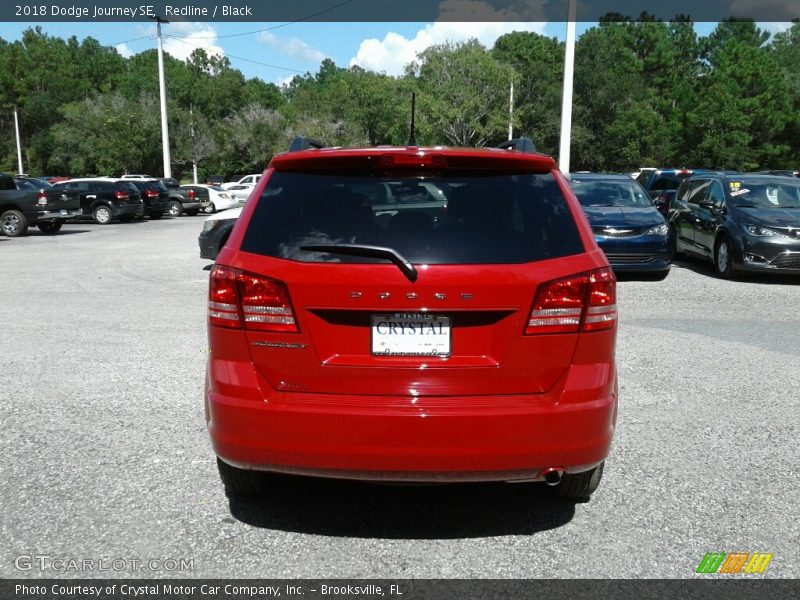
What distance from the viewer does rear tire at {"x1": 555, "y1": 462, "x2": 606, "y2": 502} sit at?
3.77m

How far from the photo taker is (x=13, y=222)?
2195 cm

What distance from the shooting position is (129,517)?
12.2 ft

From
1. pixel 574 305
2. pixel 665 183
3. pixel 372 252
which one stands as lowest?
pixel 665 183

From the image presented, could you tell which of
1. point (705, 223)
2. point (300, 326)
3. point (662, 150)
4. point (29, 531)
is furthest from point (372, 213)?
point (662, 150)

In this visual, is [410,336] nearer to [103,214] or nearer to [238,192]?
[103,214]

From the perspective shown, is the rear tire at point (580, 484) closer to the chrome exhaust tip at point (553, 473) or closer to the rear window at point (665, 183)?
the chrome exhaust tip at point (553, 473)

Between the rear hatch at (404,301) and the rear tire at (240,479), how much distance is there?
745 mm

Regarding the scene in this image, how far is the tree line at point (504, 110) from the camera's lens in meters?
64.3

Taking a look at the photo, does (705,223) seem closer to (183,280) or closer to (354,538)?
(183,280)

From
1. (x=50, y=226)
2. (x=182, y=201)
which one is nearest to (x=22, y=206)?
(x=50, y=226)

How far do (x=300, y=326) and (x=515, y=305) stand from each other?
0.86 meters

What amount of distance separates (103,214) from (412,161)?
27.8 meters

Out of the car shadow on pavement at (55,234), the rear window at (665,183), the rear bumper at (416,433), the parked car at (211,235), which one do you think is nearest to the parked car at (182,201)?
the car shadow on pavement at (55,234)

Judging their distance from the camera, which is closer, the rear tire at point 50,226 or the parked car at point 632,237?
the parked car at point 632,237
